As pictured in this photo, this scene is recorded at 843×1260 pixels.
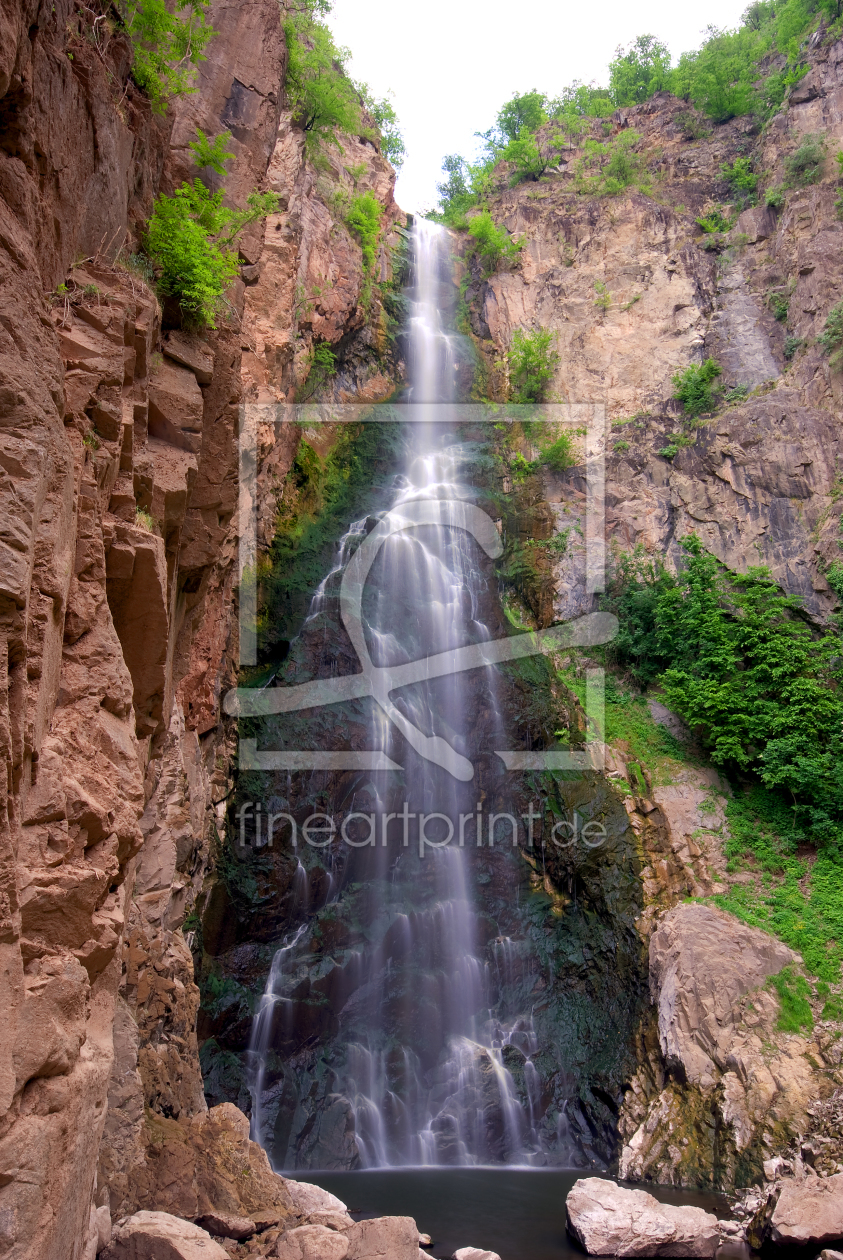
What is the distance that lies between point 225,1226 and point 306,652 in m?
10.4

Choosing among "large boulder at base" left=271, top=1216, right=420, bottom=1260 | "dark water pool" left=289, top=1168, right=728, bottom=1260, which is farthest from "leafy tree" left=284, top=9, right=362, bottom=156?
"dark water pool" left=289, top=1168, right=728, bottom=1260

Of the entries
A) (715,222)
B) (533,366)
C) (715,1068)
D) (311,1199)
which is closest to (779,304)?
(715,222)

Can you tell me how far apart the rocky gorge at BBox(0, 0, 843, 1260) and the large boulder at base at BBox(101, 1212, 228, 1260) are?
0.17 ft

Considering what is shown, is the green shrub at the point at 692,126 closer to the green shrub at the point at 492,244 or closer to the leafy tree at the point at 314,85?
the green shrub at the point at 492,244

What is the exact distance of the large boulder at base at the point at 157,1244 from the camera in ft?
17.9

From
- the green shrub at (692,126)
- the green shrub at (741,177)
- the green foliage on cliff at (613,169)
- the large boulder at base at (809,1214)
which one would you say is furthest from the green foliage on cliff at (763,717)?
the green shrub at (692,126)

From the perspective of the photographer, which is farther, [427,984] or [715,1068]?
[427,984]

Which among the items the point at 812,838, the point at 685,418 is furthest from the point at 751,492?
the point at 812,838

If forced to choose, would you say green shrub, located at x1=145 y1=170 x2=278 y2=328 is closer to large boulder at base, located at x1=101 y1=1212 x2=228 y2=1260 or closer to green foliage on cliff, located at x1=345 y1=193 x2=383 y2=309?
large boulder at base, located at x1=101 y1=1212 x2=228 y2=1260

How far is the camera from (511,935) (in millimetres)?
14125

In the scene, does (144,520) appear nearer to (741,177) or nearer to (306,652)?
(306,652)

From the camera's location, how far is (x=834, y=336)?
19.2 meters

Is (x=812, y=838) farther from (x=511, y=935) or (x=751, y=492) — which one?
(x=751, y=492)

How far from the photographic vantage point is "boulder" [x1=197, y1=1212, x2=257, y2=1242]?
22.2 ft
